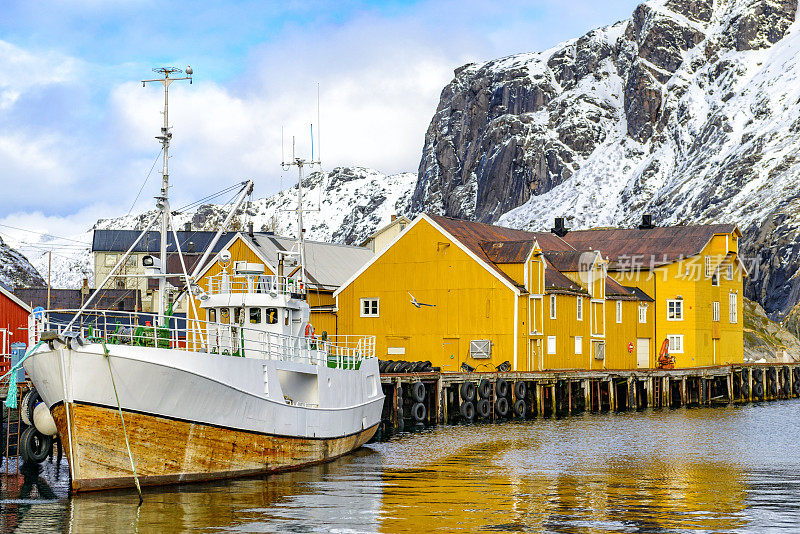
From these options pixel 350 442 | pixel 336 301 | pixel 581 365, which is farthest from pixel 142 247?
pixel 350 442

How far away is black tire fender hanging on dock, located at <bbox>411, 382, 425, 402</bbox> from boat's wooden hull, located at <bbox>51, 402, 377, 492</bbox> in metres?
19.4

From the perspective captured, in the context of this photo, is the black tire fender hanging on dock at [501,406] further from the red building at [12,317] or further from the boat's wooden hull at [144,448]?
the boat's wooden hull at [144,448]

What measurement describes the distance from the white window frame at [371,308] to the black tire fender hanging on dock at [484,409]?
33.8 feet

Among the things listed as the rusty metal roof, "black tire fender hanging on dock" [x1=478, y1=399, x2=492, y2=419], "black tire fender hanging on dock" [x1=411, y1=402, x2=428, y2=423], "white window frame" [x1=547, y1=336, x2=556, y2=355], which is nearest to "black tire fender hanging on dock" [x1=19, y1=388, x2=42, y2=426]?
"black tire fender hanging on dock" [x1=411, y1=402, x2=428, y2=423]

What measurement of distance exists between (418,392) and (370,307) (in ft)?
40.6

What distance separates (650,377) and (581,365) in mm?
4358

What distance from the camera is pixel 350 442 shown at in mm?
35094

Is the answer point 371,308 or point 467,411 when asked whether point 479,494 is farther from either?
point 371,308

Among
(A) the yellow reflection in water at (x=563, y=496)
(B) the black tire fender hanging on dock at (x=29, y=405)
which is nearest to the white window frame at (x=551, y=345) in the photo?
(A) the yellow reflection in water at (x=563, y=496)

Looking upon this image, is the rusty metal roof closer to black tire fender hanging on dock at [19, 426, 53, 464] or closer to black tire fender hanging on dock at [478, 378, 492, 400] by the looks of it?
black tire fender hanging on dock at [478, 378, 492, 400]

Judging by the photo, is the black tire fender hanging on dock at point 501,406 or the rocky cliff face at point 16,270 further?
the rocky cliff face at point 16,270

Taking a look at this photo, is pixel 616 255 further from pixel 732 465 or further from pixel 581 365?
pixel 732 465

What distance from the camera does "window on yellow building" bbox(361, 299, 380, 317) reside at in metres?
58.2

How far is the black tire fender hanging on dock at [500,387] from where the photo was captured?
5078cm
